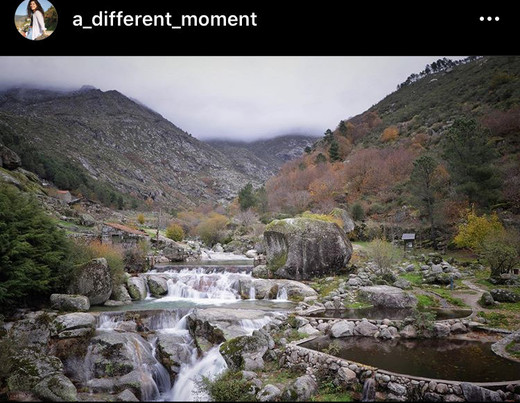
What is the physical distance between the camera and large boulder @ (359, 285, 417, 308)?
671 inches

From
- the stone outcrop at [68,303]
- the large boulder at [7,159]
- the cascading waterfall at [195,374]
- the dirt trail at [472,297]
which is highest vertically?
the large boulder at [7,159]

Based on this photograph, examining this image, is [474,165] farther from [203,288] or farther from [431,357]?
[203,288]

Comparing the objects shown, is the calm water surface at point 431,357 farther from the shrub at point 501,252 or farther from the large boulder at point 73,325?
the large boulder at point 73,325

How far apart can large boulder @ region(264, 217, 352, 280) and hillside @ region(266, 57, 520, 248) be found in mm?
14690

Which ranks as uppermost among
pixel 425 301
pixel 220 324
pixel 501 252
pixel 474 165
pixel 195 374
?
pixel 474 165

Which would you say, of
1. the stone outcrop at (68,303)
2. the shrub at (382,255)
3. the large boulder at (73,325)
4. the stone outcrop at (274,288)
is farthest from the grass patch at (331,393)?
the shrub at (382,255)

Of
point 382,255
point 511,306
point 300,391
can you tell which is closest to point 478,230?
point 382,255

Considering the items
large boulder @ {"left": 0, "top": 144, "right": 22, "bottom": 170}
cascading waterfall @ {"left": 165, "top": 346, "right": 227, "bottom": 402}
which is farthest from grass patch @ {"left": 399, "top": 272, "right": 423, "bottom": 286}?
large boulder @ {"left": 0, "top": 144, "right": 22, "bottom": 170}

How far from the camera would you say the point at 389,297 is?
17.4 meters
